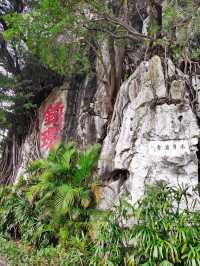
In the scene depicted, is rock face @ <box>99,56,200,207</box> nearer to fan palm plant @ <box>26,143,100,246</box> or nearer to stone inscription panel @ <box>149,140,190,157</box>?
stone inscription panel @ <box>149,140,190,157</box>

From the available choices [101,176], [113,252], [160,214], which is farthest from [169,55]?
[113,252]

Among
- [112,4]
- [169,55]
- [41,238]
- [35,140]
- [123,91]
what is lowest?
[41,238]

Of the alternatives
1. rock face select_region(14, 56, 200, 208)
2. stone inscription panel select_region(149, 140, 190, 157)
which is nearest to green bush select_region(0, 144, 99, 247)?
rock face select_region(14, 56, 200, 208)

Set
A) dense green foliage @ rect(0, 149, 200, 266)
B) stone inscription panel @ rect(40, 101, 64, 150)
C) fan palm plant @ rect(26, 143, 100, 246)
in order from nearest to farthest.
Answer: dense green foliage @ rect(0, 149, 200, 266) → fan palm plant @ rect(26, 143, 100, 246) → stone inscription panel @ rect(40, 101, 64, 150)

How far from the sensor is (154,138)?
530 centimetres

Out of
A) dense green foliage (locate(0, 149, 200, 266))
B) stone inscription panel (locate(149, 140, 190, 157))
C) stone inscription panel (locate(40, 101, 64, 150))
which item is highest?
stone inscription panel (locate(40, 101, 64, 150))

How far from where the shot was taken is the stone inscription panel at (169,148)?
16.6ft

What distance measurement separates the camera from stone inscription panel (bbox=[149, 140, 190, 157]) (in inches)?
199

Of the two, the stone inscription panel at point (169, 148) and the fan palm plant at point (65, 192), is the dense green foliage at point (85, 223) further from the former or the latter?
the stone inscription panel at point (169, 148)

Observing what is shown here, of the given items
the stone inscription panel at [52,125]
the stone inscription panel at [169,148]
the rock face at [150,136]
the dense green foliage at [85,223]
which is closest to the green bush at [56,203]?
the dense green foliage at [85,223]

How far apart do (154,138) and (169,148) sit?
31cm

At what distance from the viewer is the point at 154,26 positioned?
6.41 metres

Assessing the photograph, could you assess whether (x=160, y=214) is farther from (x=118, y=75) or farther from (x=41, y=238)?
(x=118, y=75)

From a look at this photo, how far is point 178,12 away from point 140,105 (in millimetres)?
1912
